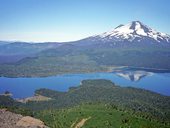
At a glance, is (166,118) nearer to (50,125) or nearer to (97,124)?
(97,124)

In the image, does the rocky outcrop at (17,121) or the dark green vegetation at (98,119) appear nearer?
the rocky outcrop at (17,121)

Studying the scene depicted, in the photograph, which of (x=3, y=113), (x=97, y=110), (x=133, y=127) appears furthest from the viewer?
(x=97, y=110)

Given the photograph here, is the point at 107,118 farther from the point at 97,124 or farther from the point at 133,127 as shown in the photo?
the point at 133,127

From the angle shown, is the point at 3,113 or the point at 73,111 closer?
the point at 3,113

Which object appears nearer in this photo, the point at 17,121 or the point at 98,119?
the point at 17,121

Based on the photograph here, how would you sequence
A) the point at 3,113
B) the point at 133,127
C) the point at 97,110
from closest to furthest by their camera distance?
the point at 133,127
the point at 3,113
the point at 97,110

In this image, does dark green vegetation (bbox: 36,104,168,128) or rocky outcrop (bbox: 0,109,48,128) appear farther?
dark green vegetation (bbox: 36,104,168,128)

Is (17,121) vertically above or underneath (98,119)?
underneath

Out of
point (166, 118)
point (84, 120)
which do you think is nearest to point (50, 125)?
point (84, 120)
